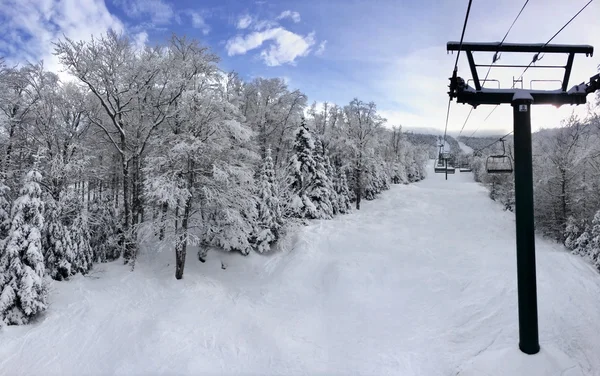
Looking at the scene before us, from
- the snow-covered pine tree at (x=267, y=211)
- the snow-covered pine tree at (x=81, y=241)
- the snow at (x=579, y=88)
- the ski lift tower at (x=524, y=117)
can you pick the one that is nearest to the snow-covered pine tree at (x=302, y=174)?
the snow-covered pine tree at (x=267, y=211)

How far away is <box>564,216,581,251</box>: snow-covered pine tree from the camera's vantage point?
2083cm

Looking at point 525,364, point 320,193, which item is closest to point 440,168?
point 320,193

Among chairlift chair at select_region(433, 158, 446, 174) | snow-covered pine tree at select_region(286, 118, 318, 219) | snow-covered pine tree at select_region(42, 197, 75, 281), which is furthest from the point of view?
chairlift chair at select_region(433, 158, 446, 174)

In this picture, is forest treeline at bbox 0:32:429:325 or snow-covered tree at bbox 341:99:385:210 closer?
forest treeline at bbox 0:32:429:325

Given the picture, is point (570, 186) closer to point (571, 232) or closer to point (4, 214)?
point (571, 232)

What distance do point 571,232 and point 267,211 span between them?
20.6 m

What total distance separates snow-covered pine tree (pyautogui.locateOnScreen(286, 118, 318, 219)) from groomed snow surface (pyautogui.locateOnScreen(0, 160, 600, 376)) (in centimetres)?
468

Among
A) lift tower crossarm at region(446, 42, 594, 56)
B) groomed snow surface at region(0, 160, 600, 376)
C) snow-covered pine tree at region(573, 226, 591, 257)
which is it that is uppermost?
lift tower crossarm at region(446, 42, 594, 56)

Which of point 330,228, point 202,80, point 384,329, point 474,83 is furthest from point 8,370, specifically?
point 330,228

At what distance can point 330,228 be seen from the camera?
22797 millimetres

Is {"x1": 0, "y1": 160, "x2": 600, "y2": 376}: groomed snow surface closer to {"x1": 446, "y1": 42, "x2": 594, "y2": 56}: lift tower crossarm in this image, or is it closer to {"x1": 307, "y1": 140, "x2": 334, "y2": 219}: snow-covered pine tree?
{"x1": 307, "y1": 140, "x2": 334, "y2": 219}: snow-covered pine tree

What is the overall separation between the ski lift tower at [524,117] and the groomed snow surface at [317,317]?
1.22 metres

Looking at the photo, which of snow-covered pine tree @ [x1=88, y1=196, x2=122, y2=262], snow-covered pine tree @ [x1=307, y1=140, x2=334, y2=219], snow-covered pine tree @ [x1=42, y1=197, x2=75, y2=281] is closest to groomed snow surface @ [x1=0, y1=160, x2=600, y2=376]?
snow-covered pine tree @ [x1=42, y1=197, x2=75, y2=281]

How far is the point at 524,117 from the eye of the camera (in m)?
8.22
